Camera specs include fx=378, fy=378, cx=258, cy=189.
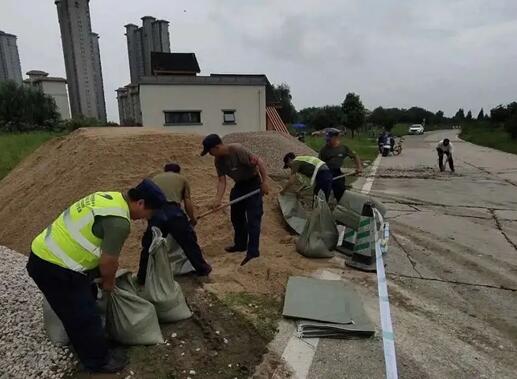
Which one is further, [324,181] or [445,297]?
[324,181]

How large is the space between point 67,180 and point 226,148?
140 inches

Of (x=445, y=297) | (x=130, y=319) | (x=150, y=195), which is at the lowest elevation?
(x=445, y=297)

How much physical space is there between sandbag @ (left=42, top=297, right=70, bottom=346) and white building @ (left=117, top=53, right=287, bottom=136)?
16.7 m

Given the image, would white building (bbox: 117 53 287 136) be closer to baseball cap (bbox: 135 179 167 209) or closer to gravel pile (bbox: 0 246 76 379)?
gravel pile (bbox: 0 246 76 379)

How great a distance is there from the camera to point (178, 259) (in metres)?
4.17

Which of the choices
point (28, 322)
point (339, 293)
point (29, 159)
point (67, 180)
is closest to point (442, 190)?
point (339, 293)

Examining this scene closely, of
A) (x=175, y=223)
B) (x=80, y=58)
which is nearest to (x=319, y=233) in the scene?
(x=175, y=223)

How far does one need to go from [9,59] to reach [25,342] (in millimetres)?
50896

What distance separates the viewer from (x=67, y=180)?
6.46 metres

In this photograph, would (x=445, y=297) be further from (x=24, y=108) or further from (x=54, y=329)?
(x=24, y=108)

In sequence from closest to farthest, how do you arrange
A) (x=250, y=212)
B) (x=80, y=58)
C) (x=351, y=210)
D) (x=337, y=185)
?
1. (x=250, y=212)
2. (x=351, y=210)
3. (x=337, y=185)
4. (x=80, y=58)

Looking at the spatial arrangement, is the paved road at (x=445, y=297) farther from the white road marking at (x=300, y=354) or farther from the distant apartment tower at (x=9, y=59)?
the distant apartment tower at (x=9, y=59)

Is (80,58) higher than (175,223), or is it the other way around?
(80,58)

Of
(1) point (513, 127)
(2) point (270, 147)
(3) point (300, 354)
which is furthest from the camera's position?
(1) point (513, 127)
